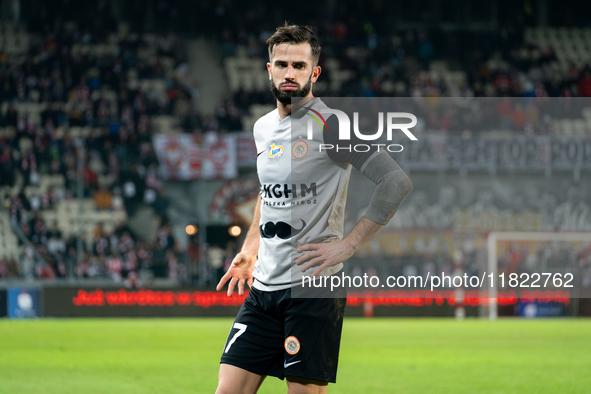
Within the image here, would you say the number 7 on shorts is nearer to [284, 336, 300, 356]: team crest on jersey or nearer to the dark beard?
[284, 336, 300, 356]: team crest on jersey

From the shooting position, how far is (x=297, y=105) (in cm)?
353

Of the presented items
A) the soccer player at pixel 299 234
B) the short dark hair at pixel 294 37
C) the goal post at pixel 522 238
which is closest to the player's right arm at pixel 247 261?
the soccer player at pixel 299 234

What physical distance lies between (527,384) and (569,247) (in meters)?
8.84

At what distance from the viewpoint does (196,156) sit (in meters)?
19.4

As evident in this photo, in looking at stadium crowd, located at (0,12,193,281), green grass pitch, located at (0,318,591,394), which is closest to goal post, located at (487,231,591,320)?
green grass pitch, located at (0,318,591,394)

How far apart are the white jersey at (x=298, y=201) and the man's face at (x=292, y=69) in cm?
12

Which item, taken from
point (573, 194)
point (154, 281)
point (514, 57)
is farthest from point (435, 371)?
point (514, 57)

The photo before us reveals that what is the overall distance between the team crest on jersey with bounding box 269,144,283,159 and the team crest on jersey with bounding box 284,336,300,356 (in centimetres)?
85

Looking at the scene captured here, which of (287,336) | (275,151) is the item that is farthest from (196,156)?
(287,336)

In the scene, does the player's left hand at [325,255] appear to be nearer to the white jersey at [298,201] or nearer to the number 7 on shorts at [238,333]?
the white jersey at [298,201]

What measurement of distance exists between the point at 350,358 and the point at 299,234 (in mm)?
6964

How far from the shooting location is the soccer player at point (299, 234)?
132 inches

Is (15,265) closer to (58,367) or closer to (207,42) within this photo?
(58,367)

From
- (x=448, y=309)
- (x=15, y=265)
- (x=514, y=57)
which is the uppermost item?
(x=514, y=57)
